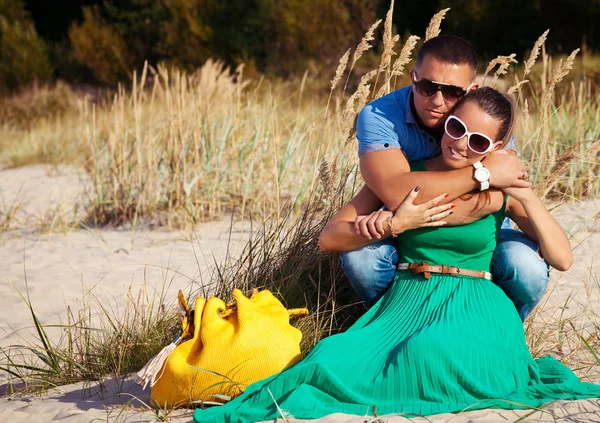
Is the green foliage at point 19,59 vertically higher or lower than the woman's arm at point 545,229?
lower

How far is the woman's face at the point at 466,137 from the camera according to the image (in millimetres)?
2637

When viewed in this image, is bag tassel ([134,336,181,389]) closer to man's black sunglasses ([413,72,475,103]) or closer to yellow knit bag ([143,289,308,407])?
yellow knit bag ([143,289,308,407])

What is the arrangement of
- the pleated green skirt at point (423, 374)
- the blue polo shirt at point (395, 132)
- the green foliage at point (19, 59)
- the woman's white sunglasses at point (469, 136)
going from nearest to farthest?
the pleated green skirt at point (423, 374) < the woman's white sunglasses at point (469, 136) < the blue polo shirt at point (395, 132) < the green foliage at point (19, 59)

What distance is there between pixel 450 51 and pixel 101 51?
1782 cm

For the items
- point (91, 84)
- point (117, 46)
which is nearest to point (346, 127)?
point (117, 46)

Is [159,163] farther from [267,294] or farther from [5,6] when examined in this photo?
[5,6]

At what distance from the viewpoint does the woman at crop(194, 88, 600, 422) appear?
2.46 m

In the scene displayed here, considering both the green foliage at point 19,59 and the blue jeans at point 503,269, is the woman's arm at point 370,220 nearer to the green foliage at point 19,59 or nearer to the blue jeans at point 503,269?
the blue jeans at point 503,269

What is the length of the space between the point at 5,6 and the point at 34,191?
15.6 m

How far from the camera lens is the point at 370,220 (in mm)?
2768

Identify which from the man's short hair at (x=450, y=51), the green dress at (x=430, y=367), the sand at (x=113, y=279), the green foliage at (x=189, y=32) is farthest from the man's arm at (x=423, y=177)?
the green foliage at (x=189, y=32)

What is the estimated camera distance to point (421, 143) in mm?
2928

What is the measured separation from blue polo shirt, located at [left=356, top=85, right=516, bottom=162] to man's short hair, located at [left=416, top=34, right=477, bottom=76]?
0.70ft

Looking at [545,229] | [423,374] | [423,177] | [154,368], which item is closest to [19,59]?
[154,368]
